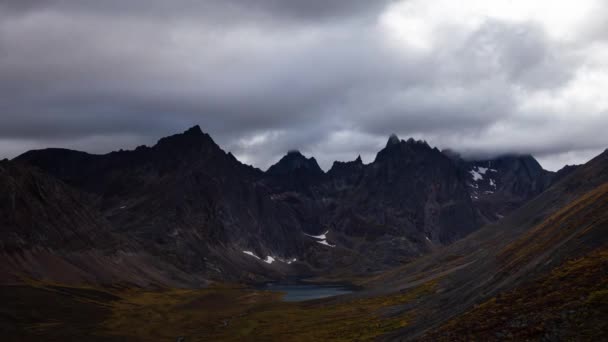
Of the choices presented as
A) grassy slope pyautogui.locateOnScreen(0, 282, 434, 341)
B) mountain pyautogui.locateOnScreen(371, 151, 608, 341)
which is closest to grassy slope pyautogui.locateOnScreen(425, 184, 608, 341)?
mountain pyautogui.locateOnScreen(371, 151, 608, 341)

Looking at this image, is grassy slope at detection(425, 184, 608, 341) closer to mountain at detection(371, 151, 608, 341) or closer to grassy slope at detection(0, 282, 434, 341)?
mountain at detection(371, 151, 608, 341)

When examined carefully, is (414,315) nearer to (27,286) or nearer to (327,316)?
(327,316)

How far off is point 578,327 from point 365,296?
121 m

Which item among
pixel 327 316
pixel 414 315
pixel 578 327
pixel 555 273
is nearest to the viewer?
pixel 578 327

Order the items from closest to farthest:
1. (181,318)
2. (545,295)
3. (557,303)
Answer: (557,303) → (545,295) → (181,318)

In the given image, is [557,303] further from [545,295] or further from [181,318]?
[181,318]

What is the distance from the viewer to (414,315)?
91625mm

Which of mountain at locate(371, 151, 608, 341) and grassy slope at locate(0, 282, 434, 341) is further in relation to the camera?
grassy slope at locate(0, 282, 434, 341)

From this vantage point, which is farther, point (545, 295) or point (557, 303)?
point (545, 295)

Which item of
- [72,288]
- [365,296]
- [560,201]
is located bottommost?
[365,296]

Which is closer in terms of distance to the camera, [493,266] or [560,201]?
[493,266]

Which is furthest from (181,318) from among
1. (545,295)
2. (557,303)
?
(557,303)

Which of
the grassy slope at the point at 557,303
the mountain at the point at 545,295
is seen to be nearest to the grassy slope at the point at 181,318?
the mountain at the point at 545,295

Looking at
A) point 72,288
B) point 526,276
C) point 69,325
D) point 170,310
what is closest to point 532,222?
point 526,276
